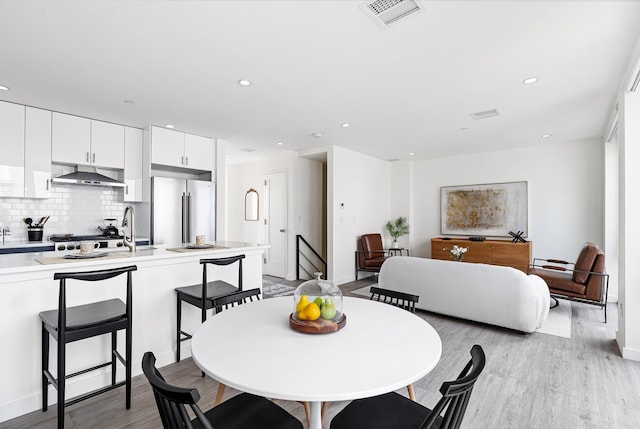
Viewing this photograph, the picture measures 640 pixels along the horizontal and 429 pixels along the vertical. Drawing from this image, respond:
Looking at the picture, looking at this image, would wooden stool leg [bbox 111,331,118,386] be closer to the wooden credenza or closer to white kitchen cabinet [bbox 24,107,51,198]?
white kitchen cabinet [bbox 24,107,51,198]

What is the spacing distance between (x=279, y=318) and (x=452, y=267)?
2700 millimetres

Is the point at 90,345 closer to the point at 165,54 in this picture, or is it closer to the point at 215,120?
the point at 165,54

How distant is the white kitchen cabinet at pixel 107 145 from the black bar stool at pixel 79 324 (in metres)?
2.76

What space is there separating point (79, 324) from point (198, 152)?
11.7 feet

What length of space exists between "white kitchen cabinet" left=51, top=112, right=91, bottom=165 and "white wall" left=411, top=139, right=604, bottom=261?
21.5 ft

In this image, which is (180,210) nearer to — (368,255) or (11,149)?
(11,149)

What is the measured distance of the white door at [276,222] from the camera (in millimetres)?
6395

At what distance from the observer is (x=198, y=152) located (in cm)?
501

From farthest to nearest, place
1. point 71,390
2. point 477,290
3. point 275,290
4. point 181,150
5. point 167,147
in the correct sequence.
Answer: point 275,290 < point 181,150 < point 167,147 < point 477,290 < point 71,390

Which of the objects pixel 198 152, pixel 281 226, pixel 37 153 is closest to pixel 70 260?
pixel 37 153

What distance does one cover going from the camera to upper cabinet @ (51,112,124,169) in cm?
391

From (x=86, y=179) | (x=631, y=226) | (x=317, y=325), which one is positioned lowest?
(x=317, y=325)

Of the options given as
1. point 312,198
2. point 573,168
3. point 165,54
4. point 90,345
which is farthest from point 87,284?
point 573,168

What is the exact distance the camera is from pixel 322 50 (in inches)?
98.7
